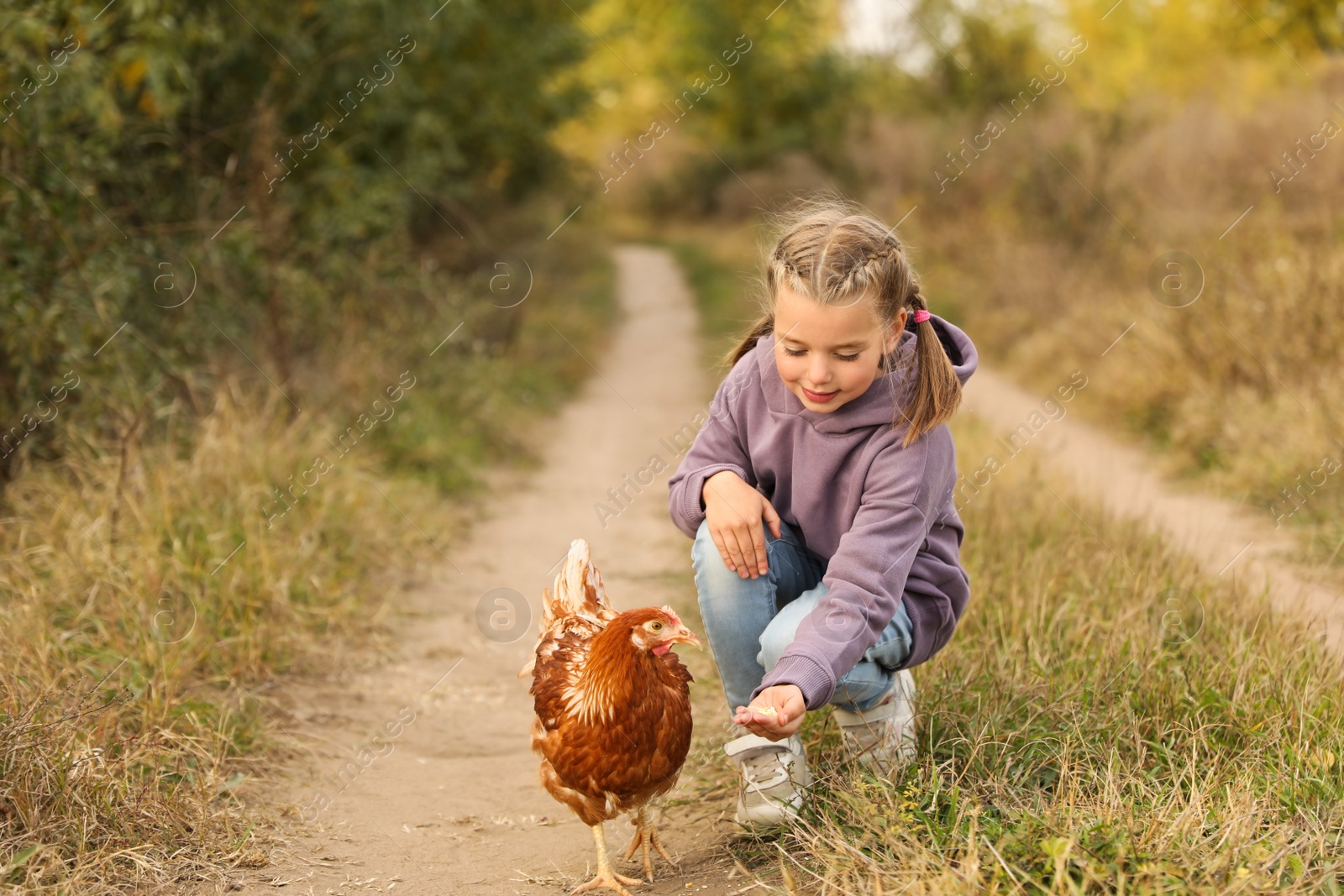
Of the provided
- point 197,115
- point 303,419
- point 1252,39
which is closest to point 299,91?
point 197,115

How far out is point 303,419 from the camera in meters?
→ 5.82

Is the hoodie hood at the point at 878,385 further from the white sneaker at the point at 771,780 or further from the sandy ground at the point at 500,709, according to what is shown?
the sandy ground at the point at 500,709

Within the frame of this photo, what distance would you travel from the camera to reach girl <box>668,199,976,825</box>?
2.46 meters

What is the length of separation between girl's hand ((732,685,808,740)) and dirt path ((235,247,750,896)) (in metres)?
0.65

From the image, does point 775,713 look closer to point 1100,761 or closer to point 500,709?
point 1100,761

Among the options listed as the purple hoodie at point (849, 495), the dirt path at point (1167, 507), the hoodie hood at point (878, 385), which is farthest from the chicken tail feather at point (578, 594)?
the dirt path at point (1167, 507)

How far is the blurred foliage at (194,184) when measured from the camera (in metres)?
5.11

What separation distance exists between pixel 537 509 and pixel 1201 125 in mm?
9058

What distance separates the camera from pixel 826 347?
2.48 meters

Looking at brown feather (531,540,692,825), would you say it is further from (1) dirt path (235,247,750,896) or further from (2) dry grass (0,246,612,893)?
(2) dry grass (0,246,612,893)

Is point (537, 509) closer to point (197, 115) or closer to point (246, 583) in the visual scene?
point (246, 583)

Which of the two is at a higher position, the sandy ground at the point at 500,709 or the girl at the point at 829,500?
the girl at the point at 829,500

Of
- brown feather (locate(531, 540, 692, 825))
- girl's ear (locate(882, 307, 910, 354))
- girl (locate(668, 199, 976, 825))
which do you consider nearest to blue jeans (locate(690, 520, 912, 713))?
girl (locate(668, 199, 976, 825))

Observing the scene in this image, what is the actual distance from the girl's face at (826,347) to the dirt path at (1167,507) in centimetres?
185
